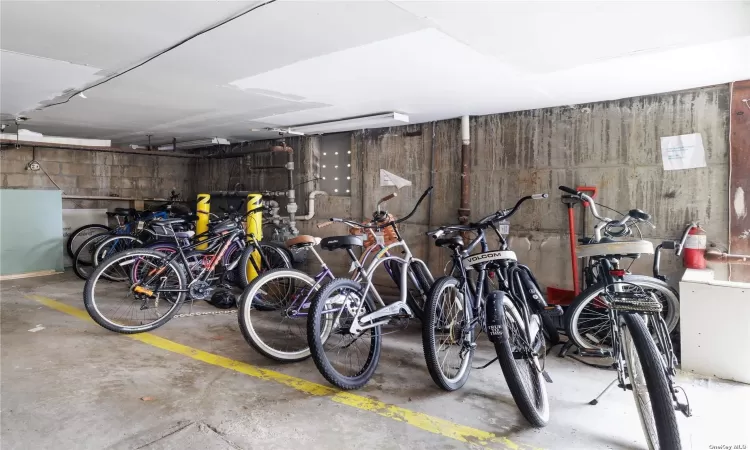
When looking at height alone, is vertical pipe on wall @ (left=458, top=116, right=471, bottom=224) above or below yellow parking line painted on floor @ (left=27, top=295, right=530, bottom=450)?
above

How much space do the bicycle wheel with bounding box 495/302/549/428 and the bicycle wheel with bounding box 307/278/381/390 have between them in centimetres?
88

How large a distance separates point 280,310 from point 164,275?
1147mm

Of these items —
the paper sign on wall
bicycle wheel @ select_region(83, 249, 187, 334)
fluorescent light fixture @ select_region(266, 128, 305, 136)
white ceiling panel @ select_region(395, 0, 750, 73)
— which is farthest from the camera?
fluorescent light fixture @ select_region(266, 128, 305, 136)

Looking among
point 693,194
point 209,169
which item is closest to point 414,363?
point 693,194

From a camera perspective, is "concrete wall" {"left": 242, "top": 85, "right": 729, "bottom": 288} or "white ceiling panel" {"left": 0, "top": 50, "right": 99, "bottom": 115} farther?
"concrete wall" {"left": 242, "top": 85, "right": 729, "bottom": 288}

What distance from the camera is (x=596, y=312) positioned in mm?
3176

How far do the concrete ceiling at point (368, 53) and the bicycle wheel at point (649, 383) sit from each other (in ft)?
4.82

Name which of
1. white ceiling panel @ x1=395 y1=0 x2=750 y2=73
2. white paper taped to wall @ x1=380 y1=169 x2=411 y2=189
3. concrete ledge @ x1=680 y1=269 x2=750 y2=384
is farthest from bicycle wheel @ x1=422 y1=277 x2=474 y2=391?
white paper taped to wall @ x1=380 y1=169 x2=411 y2=189

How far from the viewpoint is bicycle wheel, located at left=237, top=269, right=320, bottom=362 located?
9.65ft

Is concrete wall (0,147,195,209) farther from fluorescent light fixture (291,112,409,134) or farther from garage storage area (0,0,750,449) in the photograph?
fluorescent light fixture (291,112,409,134)

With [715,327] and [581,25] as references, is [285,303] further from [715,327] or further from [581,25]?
[715,327]

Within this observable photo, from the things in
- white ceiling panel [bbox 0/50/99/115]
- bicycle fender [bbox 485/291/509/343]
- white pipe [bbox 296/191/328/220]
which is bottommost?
bicycle fender [bbox 485/291/509/343]

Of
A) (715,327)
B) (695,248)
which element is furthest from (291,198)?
(715,327)

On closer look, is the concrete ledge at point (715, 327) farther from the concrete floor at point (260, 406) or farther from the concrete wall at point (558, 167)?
the concrete wall at point (558, 167)
